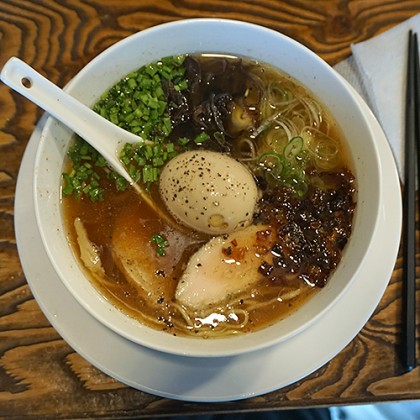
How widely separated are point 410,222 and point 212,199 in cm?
53

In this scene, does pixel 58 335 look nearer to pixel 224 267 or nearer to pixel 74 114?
pixel 224 267

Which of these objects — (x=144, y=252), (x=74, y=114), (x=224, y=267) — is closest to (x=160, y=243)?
(x=144, y=252)

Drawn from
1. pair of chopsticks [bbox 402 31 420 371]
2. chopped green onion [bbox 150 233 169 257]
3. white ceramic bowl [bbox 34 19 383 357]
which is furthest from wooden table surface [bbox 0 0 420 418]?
chopped green onion [bbox 150 233 169 257]

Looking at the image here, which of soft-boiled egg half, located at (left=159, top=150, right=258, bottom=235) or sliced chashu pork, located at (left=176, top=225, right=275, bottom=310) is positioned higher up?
soft-boiled egg half, located at (left=159, top=150, right=258, bottom=235)

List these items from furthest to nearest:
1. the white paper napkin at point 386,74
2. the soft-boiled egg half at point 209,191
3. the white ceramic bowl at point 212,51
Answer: the white paper napkin at point 386,74 < the soft-boiled egg half at point 209,191 < the white ceramic bowl at point 212,51

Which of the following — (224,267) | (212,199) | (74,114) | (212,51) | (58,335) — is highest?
(212,51)

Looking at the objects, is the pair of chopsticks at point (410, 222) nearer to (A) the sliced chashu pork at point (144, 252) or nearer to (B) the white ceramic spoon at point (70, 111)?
(A) the sliced chashu pork at point (144, 252)

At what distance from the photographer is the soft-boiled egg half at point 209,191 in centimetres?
135

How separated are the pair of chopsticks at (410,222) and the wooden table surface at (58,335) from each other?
0.03 m

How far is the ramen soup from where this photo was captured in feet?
4.44

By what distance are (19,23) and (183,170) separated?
0.69m

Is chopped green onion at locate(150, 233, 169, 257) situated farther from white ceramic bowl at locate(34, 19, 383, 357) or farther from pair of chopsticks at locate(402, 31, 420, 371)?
pair of chopsticks at locate(402, 31, 420, 371)

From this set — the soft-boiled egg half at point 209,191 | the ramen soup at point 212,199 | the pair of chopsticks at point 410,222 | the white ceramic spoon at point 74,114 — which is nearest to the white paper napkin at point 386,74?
the pair of chopsticks at point 410,222

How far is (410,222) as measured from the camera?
57.2 inches
